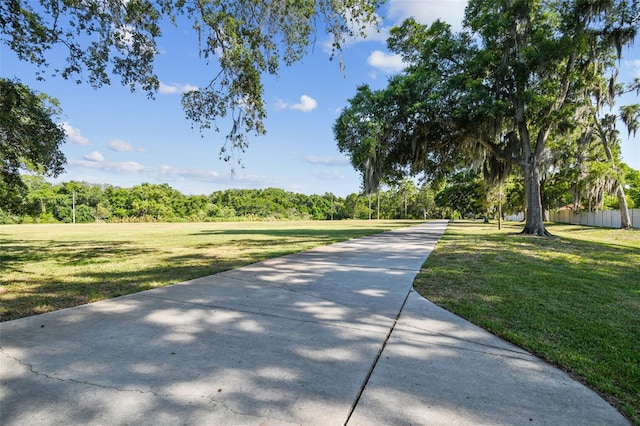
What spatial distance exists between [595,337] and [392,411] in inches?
102

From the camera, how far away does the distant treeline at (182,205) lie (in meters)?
61.4

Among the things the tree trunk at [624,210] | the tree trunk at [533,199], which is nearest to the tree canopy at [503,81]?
the tree trunk at [533,199]

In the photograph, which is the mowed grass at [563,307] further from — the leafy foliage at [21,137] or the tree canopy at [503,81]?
the leafy foliage at [21,137]

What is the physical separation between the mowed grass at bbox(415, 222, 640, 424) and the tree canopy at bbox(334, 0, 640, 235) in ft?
23.5

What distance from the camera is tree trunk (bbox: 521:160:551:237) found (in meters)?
14.8

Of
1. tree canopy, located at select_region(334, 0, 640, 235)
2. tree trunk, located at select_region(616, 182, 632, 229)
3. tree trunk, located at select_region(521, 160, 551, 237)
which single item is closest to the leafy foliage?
tree canopy, located at select_region(334, 0, 640, 235)

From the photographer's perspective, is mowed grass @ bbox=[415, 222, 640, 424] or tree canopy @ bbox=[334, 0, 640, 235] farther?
tree canopy @ bbox=[334, 0, 640, 235]

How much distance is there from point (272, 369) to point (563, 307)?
3.94 m

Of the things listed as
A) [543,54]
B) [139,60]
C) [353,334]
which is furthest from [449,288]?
[543,54]

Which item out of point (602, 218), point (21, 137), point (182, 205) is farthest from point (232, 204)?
point (21, 137)

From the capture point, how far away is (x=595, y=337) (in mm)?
3299

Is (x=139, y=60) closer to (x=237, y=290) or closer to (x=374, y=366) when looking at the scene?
(x=237, y=290)

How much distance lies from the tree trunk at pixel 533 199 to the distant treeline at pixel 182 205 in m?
39.1

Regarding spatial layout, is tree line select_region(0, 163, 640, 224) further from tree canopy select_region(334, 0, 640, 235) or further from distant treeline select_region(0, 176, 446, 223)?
tree canopy select_region(334, 0, 640, 235)
